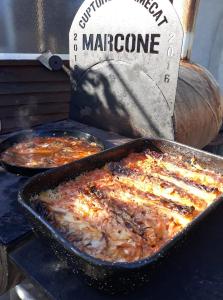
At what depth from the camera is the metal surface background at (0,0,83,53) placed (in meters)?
5.39

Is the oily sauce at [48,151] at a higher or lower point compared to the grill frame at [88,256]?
lower

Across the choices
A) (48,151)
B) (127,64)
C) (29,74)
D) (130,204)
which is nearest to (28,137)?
(48,151)

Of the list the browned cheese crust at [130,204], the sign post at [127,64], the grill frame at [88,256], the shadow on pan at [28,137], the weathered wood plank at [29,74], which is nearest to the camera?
the grill frame at [88,256]

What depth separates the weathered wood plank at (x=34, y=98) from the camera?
579cm

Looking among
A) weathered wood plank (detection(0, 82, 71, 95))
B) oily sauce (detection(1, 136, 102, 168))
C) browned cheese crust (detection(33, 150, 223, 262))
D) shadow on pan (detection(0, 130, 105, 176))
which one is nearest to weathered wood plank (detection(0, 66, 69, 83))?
weathered wood plank (detection(0, 82, 71, 95))

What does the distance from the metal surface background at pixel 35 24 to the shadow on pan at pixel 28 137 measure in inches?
109

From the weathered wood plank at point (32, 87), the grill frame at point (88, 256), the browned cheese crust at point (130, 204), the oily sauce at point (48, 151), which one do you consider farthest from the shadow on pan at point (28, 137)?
the weathered wood plank at point (32, 87)

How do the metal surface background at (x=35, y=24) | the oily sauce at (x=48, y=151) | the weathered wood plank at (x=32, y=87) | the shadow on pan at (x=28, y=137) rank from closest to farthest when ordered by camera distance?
the shadow on pan at (x=28, y=137)
the oily sauce at (x=48, y=151)
the metal surface background at (x=35, y=24)
the weathered wood plank at (x=32, y=87)

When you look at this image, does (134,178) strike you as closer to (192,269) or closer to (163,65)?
(192,269)

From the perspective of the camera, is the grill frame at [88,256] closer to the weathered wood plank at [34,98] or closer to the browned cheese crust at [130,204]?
the browned cheese crust at [130,204]

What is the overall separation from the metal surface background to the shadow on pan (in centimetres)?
276

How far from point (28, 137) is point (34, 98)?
2.95 metres

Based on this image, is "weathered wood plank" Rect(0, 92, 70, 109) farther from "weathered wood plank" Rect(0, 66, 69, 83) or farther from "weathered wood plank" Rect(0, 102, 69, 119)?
"weathered wood plank" Rect(0, 66, 69, 83)

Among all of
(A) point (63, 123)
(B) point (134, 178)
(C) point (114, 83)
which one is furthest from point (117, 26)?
(B) point (134, 178)
